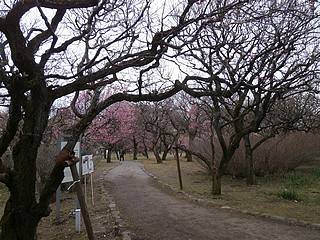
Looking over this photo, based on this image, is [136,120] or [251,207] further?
[136,120]

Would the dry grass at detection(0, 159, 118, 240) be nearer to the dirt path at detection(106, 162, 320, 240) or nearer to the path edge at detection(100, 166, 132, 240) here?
the path edge at detection(100, 166, 132, 240)

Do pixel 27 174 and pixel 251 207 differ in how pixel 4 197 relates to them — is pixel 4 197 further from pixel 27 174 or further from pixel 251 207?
pixel 27 174

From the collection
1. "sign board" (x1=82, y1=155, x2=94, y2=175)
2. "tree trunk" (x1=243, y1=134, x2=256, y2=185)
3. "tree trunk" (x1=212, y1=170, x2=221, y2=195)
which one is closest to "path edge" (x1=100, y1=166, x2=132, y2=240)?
"sign board" (x1=82, y1=155, x2=94, y2=175)

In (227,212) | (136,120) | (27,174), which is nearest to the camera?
(27,174)

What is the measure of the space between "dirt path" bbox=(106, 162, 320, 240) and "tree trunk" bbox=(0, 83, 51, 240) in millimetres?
2660

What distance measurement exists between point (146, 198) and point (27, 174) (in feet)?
28.7

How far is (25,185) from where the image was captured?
611 centimetres

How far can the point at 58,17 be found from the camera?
20.7 feet

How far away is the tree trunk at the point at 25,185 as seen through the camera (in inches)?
239

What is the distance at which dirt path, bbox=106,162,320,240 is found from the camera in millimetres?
8055

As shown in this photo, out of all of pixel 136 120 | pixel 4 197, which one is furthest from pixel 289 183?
pixel 136 120

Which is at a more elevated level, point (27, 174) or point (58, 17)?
point (58, 17)

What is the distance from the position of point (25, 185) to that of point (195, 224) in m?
4.51

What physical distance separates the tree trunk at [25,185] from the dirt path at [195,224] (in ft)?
8.73
